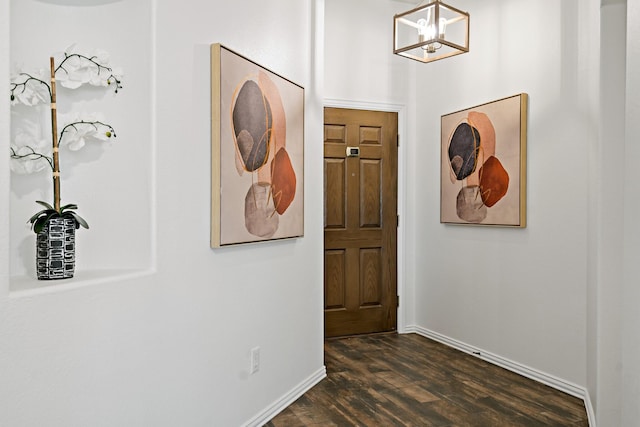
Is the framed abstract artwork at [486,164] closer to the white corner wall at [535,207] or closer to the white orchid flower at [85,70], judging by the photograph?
the white corner wall at [535,207]

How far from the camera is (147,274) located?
1.88 m

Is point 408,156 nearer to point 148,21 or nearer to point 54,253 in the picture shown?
point 148,21

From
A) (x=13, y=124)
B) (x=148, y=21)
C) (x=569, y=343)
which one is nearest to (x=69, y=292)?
(x=13, y=124)

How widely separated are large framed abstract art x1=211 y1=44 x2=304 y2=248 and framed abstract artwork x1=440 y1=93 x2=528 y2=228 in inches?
58.7

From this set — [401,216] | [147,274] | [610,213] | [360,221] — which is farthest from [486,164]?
[147,274]

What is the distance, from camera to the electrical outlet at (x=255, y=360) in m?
2.58

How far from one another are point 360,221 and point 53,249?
3196 mm

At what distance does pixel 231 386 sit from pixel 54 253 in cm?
115

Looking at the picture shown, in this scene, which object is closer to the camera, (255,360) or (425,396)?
(255,360)

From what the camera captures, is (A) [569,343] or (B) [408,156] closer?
(A) [569,343]

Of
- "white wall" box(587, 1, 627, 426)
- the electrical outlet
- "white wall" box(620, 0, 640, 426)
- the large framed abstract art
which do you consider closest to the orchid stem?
the large framed abstract art

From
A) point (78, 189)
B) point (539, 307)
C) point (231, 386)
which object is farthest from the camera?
point (539, 307)

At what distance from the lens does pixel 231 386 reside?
7.90 feet

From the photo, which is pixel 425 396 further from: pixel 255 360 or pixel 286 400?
pixel 255 360
